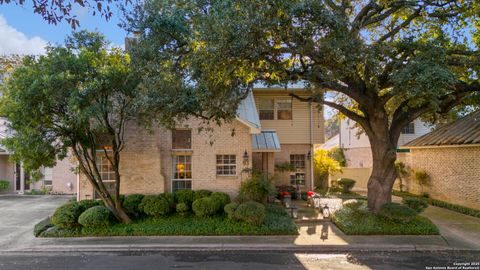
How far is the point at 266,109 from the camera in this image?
19406mm

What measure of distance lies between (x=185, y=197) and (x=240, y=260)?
5237 millimetres

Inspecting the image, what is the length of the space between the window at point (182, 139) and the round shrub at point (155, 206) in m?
2.90

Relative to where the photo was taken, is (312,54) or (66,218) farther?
(66,218)

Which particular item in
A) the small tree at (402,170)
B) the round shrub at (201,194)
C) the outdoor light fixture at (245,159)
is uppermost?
the outdoor light fixture at (245,159)

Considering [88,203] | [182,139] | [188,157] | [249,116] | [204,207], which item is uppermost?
[249,116]

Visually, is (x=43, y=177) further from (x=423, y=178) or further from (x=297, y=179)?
(x=423, y=178)

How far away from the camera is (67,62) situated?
10.1 meters

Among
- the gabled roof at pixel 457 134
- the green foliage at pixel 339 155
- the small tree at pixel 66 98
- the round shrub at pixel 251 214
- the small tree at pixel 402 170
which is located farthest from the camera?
the green foliage at pixel 339 155

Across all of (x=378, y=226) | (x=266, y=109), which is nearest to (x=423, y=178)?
(x=378, y=226)

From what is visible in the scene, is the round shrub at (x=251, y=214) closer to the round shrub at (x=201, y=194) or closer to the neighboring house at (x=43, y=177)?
the round shrub at (x=201, y=194)

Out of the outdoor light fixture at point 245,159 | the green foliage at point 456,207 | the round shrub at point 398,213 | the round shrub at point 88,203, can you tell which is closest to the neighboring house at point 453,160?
the green foliage at point 456,207

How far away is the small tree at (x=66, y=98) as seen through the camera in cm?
980

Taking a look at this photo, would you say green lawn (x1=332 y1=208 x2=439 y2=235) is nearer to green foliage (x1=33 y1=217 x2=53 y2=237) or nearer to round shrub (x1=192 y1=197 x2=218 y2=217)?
round shrub (x1=192 y1=197 x2=218 y2=217)

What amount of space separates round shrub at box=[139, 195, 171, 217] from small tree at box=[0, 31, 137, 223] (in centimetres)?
85
